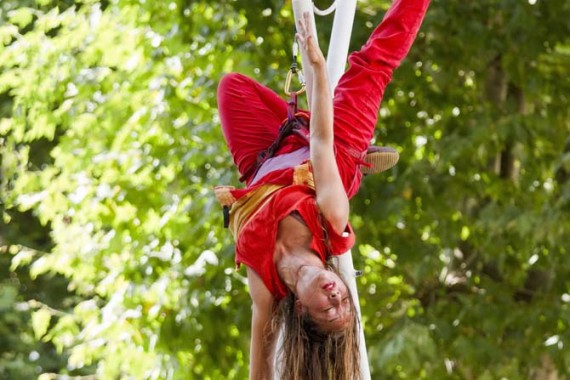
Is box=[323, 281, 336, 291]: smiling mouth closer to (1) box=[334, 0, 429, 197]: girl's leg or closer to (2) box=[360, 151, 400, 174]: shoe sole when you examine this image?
(1) box=[334, 0, 429, 197]: girl's leg

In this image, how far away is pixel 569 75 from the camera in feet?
26.6

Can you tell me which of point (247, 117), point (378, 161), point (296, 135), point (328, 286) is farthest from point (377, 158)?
point (328, 286)

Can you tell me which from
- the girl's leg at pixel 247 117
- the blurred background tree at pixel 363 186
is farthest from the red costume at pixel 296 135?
the blurred background tree at pixel 363 186

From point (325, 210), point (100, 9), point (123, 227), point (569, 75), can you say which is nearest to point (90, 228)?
point (123, 227)

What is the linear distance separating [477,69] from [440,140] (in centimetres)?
59

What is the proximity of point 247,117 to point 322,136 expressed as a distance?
0.59 metres

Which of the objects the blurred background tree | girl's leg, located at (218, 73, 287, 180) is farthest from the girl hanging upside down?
the blurred background tree

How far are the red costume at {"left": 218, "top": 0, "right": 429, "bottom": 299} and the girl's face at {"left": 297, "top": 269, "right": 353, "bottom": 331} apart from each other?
12 cm

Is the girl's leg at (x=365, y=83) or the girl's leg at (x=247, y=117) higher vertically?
the girl's leg at (x=365, y=83)

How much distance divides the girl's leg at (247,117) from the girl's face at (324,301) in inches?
23.5

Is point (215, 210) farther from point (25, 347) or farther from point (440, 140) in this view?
point (25, 347)

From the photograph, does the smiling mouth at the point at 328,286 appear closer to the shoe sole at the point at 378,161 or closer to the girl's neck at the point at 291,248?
the girl's neck at the point at 291,248

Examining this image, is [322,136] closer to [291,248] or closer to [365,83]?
[291,248]

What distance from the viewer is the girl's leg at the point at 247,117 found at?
4.38 meters
